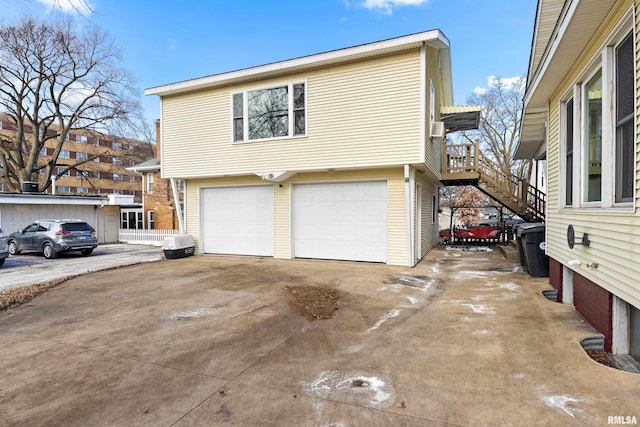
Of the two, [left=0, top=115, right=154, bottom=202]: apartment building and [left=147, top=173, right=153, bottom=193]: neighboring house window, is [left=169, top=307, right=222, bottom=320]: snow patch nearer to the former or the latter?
[left=147, top=173, right=153, bottom=193]: neighboring house window

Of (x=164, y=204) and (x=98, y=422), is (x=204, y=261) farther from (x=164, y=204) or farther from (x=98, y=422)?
(x=164, y=204)

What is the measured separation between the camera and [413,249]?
9406 mm

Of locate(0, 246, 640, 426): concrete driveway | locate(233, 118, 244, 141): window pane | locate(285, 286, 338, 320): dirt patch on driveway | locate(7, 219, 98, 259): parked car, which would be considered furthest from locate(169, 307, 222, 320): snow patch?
locate(7, 219, 98, 259): parked car

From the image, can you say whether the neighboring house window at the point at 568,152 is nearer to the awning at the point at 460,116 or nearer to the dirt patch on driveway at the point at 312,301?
the dirt patch on driveway at the point at 312,301

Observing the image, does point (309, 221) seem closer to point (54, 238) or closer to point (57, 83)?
point (54, 238)

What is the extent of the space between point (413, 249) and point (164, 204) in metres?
17.5

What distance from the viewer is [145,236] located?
17906 millimetres

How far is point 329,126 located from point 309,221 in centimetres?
301

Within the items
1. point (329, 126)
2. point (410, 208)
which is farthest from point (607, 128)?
point (329, 126)

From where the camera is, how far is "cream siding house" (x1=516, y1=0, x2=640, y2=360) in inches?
129

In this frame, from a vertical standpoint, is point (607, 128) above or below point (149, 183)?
below

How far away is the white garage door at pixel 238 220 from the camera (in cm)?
1138

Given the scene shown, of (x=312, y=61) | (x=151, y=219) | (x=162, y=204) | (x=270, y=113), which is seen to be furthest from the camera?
(x=151, y=219)

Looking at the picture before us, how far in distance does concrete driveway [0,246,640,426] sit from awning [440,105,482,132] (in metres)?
7.18
